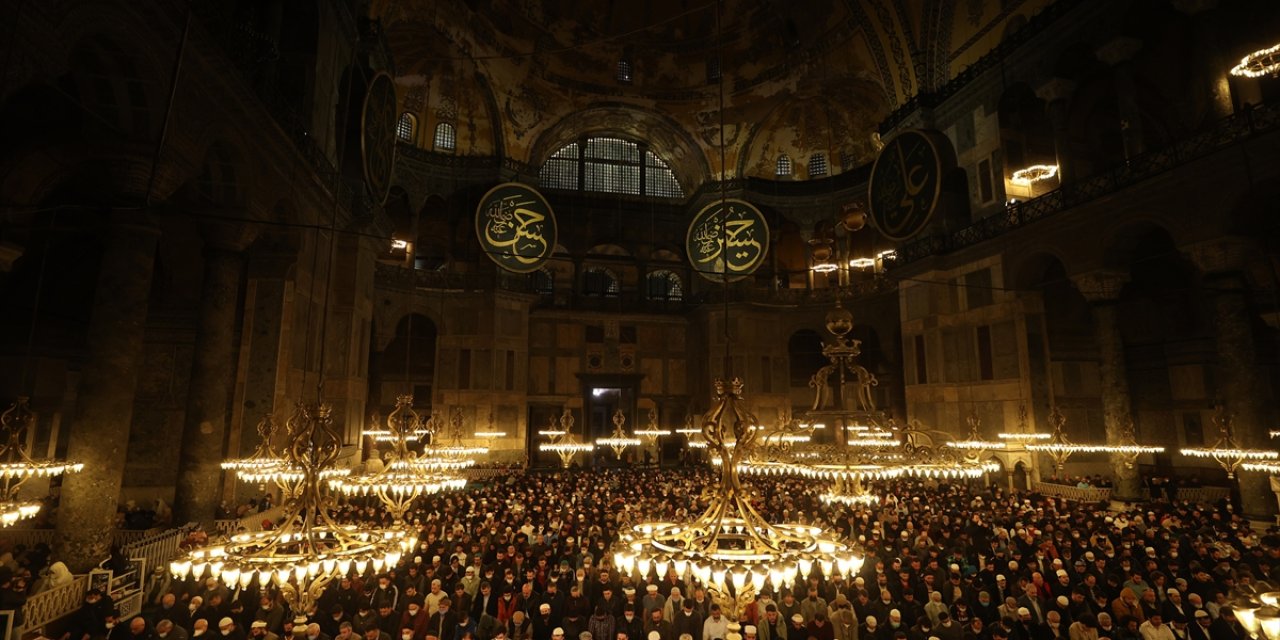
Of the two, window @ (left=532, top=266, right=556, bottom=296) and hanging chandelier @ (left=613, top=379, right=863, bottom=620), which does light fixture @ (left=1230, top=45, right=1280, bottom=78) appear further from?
window @ (left=532, top=266, right=556, bottom=296)

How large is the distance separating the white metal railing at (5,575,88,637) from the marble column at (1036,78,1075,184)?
16.2 metres

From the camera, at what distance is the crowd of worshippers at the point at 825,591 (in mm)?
5637

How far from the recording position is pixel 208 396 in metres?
8.83

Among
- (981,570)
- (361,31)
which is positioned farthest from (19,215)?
(981,570)

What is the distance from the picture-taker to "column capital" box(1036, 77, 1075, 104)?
1277cm

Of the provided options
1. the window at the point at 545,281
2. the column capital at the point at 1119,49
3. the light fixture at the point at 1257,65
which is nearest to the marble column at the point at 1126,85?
the column capital at the point at 1119,49

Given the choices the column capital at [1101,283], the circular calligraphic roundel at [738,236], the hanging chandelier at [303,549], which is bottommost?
the hanging chandelier at [303,549]

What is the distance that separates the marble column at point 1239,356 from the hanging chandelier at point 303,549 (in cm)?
1228

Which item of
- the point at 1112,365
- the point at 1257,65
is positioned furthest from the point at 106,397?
the point at 1112,365

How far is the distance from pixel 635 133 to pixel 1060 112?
1290cm

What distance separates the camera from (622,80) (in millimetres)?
20734

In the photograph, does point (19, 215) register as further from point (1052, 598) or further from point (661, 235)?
point (661, 235)

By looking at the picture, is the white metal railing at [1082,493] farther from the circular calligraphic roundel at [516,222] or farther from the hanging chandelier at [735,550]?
the hanging chandelier at [735,550]

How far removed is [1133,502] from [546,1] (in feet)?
61.5
